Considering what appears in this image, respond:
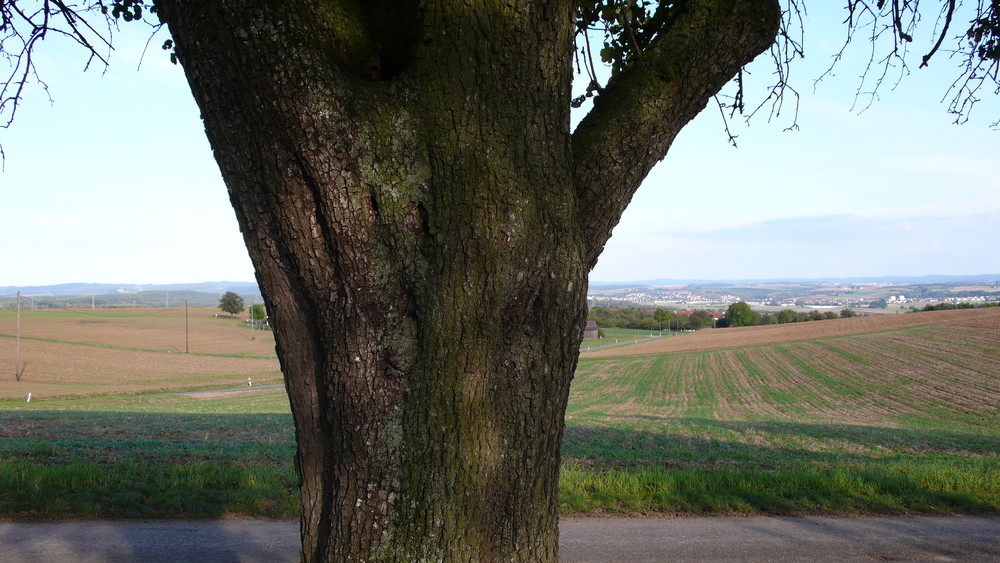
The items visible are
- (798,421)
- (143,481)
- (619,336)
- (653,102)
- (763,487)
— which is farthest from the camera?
(619,336)

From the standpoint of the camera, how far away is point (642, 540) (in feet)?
19.1

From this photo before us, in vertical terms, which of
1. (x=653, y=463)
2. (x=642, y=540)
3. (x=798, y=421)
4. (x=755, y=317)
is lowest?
(x=798, y=421)

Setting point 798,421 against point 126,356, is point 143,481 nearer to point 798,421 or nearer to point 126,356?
point 798,421

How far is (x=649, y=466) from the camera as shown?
332 inches

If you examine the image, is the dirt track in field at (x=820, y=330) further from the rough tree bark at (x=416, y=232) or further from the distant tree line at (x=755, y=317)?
the rough tree bark at (x=416, y=232)

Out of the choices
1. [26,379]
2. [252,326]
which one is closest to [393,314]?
[26,379]

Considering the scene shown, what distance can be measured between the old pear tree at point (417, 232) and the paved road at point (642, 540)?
337 centimetres

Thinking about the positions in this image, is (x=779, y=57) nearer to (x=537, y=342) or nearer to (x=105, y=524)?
(x=537, y=342)

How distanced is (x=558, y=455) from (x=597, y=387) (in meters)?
41.1

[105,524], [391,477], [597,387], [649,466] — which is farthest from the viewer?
[597,387]

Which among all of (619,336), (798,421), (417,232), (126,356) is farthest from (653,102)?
(619,336)

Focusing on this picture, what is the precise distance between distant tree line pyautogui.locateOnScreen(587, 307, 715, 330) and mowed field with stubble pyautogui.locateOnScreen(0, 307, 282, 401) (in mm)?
61974

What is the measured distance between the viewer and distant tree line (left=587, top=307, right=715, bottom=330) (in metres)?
122

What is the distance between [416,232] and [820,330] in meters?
72.4
